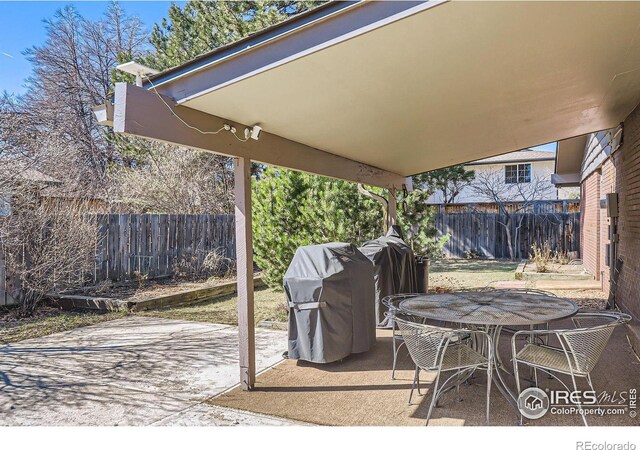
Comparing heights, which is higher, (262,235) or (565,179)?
(565,179)

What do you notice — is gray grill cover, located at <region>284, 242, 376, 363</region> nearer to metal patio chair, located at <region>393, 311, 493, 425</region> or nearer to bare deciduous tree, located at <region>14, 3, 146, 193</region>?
metal patio chair, located at <region>393, 311, 493, 425</region>

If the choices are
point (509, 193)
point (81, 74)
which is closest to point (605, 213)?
point (509, 193)

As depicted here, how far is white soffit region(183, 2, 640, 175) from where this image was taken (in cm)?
296

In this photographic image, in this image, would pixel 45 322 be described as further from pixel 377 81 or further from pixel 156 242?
pixel 377 81

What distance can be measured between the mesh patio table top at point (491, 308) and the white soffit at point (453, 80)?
73.4 inches

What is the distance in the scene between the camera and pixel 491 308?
3963mm

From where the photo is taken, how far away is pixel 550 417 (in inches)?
135

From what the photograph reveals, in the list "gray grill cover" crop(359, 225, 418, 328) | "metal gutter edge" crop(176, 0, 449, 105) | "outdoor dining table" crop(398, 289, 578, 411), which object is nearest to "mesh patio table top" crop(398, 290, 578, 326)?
"outdoor dining table" crop(398, 289, 578, 411)

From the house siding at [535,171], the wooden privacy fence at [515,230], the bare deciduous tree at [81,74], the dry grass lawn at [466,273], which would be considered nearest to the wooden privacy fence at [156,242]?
the dry grass lawn at [466,273]

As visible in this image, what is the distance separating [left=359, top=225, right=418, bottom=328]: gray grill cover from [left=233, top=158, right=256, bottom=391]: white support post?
2.32 metres

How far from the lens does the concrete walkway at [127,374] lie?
3.58m
